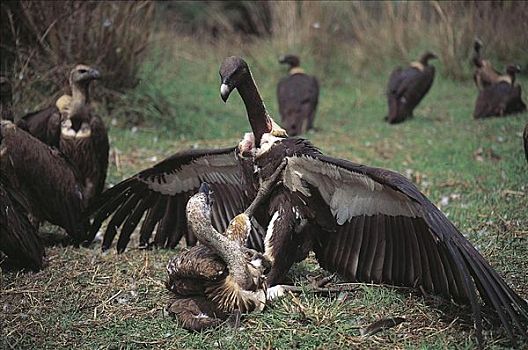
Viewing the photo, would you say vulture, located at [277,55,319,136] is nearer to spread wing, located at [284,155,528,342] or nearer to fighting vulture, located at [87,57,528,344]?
fighting vulture, located at [87,57,528,344]

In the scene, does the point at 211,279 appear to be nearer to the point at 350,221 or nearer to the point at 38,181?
the point at 350,221

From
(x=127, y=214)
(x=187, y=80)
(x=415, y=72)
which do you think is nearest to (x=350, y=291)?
(x=127, y=214)

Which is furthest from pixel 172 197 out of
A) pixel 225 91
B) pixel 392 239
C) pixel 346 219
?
pixel 392 239

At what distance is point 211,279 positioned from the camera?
3334mm

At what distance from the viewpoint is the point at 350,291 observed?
3.65 meters

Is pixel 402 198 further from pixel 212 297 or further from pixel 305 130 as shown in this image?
pixel 305 130

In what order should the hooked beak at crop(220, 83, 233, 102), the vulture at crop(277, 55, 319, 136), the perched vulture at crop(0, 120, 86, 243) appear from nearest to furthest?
the hooked beak at crop(220, 83, 233, 102) → the perched vulture at crop(0, 120, 86, 243) → the vulture at crop(277, 55, 319, 136)

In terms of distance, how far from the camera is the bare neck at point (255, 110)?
3.84 meters

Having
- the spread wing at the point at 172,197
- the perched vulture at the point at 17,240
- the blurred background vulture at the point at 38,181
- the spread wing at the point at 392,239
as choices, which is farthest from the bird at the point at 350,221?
the blurred background vulture at the point at 38,181

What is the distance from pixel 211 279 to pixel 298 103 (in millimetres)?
5760

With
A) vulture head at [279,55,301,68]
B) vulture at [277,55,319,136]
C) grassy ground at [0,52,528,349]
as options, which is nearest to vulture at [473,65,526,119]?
grassy ground at [0,52,528,349]

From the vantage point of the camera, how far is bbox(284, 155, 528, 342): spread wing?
2996 mm

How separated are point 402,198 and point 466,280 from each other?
556 millimetres

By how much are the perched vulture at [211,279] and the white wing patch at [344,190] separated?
0.49 meters
